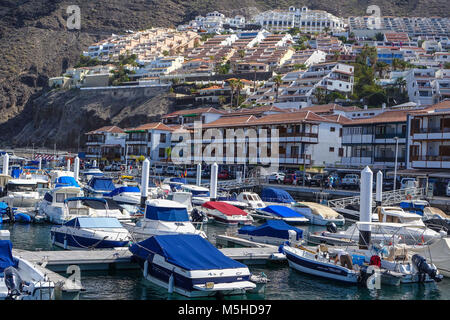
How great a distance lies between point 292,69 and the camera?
141 m

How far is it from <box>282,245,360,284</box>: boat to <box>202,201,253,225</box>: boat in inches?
598

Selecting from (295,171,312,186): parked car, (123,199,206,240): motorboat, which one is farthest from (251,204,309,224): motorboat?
(295,171,312,186): parked car

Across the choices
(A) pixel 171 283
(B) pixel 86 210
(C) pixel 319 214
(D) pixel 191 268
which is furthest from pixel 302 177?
(D) pixel 191 268

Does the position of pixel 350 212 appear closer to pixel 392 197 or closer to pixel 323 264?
pixel 392 197

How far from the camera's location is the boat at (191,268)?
18406mm

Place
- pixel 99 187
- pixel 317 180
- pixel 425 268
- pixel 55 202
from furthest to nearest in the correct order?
pixel 317 180, pixel 99 187, pixel 55 202, pixel 425 268

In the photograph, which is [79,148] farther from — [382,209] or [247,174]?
[382,209]

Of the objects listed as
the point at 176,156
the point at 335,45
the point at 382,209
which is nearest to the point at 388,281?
the point at 382,209

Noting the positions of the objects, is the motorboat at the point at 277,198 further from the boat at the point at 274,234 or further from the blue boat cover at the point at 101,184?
the boat at the point at 274,234

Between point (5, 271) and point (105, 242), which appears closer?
point (5, 271)

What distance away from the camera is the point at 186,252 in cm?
1994

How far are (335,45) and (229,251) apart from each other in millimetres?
148827

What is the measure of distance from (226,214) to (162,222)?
1320 centimetres

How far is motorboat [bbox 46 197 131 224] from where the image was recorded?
34.7 m
